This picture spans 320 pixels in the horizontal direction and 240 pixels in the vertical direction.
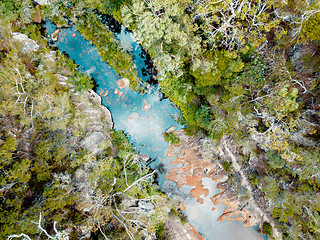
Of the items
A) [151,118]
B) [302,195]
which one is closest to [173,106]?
[151,118]

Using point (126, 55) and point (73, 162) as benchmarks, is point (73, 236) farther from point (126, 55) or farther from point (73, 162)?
point (126, 55)

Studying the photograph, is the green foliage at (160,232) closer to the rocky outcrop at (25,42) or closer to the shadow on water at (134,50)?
the shadow on water at (134,50)

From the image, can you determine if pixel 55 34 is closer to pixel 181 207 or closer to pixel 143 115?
pixel 143 115

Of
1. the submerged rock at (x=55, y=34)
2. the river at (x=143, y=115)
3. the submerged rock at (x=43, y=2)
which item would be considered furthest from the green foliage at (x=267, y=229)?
the submerged rock at (x=43, y=2)

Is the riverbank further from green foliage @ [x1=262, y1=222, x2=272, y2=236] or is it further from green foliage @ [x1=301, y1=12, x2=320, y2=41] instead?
green foliage @ [x1=301, y1=12, x2=320, y2=41]

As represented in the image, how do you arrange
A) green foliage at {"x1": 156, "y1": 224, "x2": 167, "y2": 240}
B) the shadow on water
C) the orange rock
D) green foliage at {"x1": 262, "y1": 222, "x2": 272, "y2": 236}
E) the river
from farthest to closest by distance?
the orange rock, the river, green foliage at {"x1": 262, "y1": 222, "x2": 272, "y2": 236}, green foliage at {"x1": 156, "y1": 224, "x2": 167, "y2": 240}, the shadow on water

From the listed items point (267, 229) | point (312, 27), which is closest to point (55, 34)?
point (312, 27)

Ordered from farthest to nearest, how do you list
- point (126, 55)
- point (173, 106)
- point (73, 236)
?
1. point (173, 106)
2. point (126, 55)
3. point (73, 236)

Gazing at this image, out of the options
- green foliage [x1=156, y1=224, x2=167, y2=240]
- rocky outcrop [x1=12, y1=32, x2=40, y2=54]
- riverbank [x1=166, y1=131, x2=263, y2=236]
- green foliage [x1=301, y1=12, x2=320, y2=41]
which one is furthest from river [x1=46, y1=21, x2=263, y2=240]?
green foliage [x1=301, y1=12, x2=320, y2=41]
